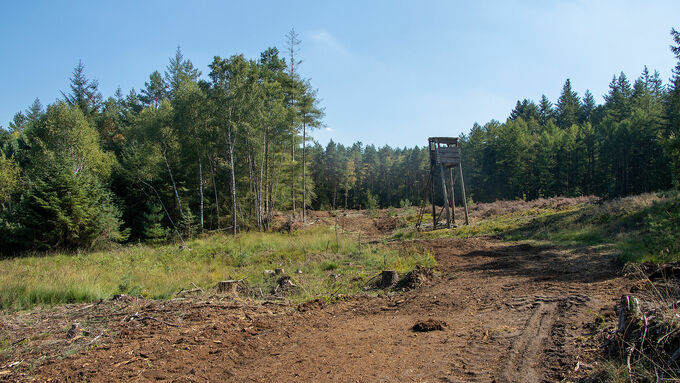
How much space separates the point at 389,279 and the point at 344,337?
3394 mm

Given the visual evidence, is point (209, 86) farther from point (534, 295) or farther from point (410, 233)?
point (534, 295)

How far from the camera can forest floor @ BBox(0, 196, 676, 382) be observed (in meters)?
3.70

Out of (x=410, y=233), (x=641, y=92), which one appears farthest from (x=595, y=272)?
(x=641, y=92)

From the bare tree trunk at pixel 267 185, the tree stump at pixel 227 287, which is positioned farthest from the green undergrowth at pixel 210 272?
the bare tree trunk at pixel 267 185

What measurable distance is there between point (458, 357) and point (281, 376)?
193 centimetres

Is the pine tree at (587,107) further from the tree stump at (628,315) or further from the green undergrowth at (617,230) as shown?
the tree stump at (628,315)

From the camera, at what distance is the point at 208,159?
91.9 ft

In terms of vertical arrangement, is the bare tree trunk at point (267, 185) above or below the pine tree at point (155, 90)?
below

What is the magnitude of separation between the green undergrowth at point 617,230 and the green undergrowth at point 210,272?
492cm

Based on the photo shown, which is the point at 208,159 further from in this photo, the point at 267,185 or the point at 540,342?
the point at 540,342

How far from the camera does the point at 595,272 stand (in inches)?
292

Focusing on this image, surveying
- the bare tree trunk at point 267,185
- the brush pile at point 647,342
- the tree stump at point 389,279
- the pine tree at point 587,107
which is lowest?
the tree stump at point 389,279

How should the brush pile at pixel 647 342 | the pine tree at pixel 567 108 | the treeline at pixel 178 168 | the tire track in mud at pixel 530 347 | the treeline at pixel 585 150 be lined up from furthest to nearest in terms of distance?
1. the pine tree at pixel 567 108
2. the treeline at pixel 585 150
3. the treeline at pixel 178 168
4. the tire track in mud at pixel 530 347
5. the brush pile at pixel 647 342

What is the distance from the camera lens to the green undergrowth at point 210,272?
7395 mm
